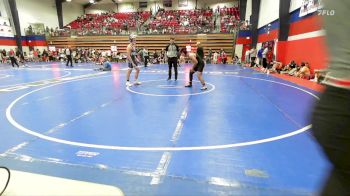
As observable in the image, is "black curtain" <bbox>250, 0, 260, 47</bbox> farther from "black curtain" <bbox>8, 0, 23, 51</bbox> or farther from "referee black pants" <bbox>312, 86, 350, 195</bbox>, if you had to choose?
"black curtain" <bbox>8, 0, 23, 51</bbox>

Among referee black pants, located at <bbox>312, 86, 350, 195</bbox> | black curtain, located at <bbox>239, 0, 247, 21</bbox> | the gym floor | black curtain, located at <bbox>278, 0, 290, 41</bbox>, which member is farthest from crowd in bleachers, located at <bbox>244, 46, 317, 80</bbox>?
referee black pants, located at <bbox>312, 86, 350, 195</bbox>

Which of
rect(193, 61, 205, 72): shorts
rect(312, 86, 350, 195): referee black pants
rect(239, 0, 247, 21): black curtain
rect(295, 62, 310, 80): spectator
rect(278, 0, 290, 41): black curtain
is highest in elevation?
rect(239, 0, 247, 21): black curtain

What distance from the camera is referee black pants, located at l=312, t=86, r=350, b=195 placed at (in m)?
1.04

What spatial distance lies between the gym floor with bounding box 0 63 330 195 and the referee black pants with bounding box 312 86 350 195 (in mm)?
126

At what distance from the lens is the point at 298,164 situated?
128 inches

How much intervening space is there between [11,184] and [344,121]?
2.66m

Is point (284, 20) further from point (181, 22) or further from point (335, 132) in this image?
point (335, 132)

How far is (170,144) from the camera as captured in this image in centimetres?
393

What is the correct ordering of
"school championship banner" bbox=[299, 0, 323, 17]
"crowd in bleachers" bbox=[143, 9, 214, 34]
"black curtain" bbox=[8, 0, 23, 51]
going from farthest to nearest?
"crowd in bleachers" bbox=[143, 9, 214, 34], "black curtain" bbox=[8, 0, 23, 51], "school championship banner" bbox=[299, 0, 323, 17]

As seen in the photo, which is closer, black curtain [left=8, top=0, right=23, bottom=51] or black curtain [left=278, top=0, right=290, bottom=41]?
black curtain [left=278, top=0, right=290, bottom=41]

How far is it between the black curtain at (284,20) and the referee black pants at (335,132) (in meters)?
17.1

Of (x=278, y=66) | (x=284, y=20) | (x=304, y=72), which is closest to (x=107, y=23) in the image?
(x=284, y=20)

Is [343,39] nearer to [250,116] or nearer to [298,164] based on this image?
[298,164]

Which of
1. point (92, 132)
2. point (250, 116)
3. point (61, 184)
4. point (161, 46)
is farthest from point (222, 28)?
point (61, 184)
